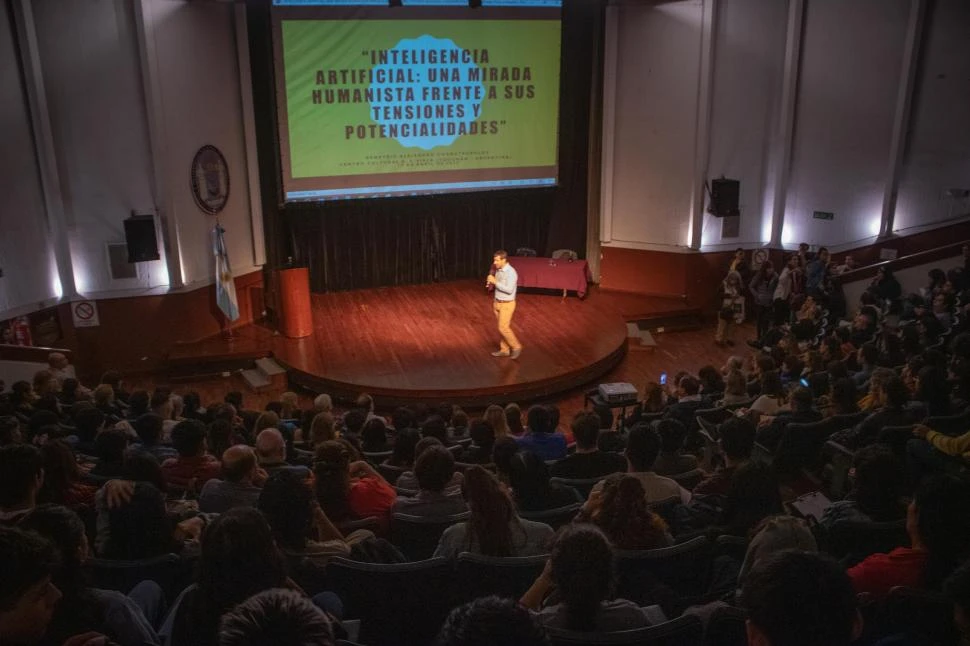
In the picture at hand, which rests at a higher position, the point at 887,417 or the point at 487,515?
the point at 487,515

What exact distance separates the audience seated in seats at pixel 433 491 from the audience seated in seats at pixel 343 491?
5.3 inches

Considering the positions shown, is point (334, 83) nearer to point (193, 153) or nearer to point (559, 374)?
point (193, 153)

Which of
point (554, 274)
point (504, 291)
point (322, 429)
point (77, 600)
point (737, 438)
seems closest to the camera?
point (77, 600)

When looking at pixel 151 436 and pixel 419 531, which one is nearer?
pixel 419 531

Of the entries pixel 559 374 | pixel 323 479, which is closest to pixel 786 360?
pixel 559 374

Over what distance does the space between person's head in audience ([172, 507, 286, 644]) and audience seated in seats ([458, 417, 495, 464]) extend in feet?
9.87

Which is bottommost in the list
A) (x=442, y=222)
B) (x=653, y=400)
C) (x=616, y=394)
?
(x=616, y=394)

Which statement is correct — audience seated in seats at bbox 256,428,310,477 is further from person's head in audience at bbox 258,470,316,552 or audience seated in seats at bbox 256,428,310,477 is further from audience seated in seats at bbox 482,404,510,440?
audience seated in seats at bbox 482,404,510,440

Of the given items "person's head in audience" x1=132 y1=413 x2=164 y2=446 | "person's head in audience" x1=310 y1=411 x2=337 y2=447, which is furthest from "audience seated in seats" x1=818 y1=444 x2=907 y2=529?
"person's head in audience" x1=132 y1=413 x2=164 y2=446

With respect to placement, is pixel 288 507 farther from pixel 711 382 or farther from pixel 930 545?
pixel 711 382

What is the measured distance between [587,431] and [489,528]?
157 centimetres

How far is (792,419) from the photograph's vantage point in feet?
19.5

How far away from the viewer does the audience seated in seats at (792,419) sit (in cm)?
588

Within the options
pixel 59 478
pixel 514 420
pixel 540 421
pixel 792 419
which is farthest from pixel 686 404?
pixel 59 478
